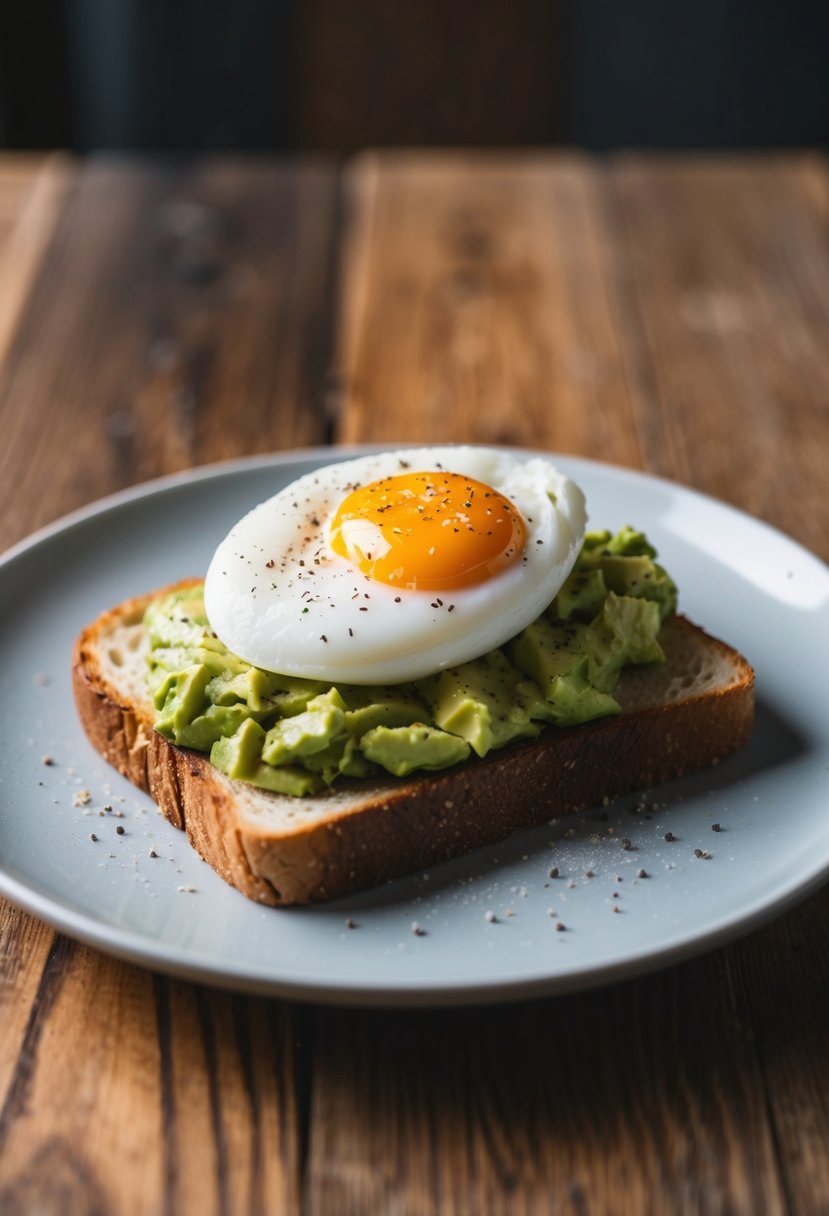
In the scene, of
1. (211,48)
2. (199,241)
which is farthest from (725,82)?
(199,241)

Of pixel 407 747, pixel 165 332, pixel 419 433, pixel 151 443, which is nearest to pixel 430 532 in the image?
pixel 407 747

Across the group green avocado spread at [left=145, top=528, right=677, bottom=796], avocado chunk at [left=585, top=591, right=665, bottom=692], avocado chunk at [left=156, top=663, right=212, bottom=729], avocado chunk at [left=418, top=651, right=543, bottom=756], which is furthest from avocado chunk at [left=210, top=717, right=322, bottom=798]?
avocado chunk at [left=585, top=591, right=665, bottom=692]

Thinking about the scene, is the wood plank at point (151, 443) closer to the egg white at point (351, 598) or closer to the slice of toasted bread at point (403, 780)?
the slice of toasted bread at point (403, 780)

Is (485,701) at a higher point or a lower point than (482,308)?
higher

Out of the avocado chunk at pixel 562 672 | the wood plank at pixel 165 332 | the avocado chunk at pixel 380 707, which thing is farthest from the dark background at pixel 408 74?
the avocado chunk at pixel 380 707

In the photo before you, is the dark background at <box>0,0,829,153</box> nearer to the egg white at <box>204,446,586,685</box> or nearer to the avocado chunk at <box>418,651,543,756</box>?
the egg white at <box>204,446,586,685</box>

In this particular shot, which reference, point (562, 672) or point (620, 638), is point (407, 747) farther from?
point (620, 638)

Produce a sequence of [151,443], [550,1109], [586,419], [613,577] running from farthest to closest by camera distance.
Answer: [586,419], [151,443], [613,577], [550,1109]
